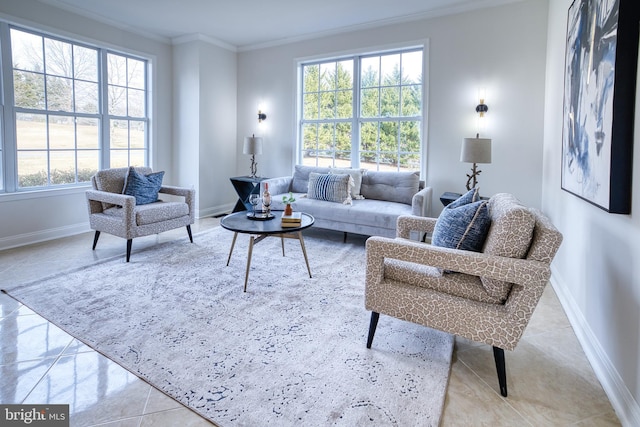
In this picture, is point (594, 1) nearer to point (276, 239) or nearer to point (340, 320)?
point (340, 320)

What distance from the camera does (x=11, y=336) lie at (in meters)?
2.19

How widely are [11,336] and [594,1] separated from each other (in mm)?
3842

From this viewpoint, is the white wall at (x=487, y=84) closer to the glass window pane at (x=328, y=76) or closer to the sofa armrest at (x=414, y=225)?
the glass window pane at (x=328, y=76)

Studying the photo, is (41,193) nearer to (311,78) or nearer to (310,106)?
(310,106)

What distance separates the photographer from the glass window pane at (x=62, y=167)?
14.5ft

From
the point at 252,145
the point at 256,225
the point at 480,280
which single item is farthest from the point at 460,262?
the point at 252,145

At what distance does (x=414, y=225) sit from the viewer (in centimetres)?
276

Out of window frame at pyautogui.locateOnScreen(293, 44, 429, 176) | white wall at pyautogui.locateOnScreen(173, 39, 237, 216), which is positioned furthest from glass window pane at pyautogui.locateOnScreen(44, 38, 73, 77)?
window frame at pyautogui.locateOnScreen(293, 44, 429, 176)

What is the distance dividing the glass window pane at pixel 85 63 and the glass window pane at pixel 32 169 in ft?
3.57

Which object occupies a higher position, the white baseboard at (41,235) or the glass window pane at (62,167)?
the glass window pane at (62,167)

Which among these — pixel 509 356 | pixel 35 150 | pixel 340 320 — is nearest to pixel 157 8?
pixel 35 150

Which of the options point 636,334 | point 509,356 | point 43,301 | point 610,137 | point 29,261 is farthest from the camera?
point 29,261

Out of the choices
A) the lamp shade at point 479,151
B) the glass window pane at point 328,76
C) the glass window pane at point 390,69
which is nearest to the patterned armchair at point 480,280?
the lamp shade at point 479,151

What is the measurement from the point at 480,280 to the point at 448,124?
2.97 metres
